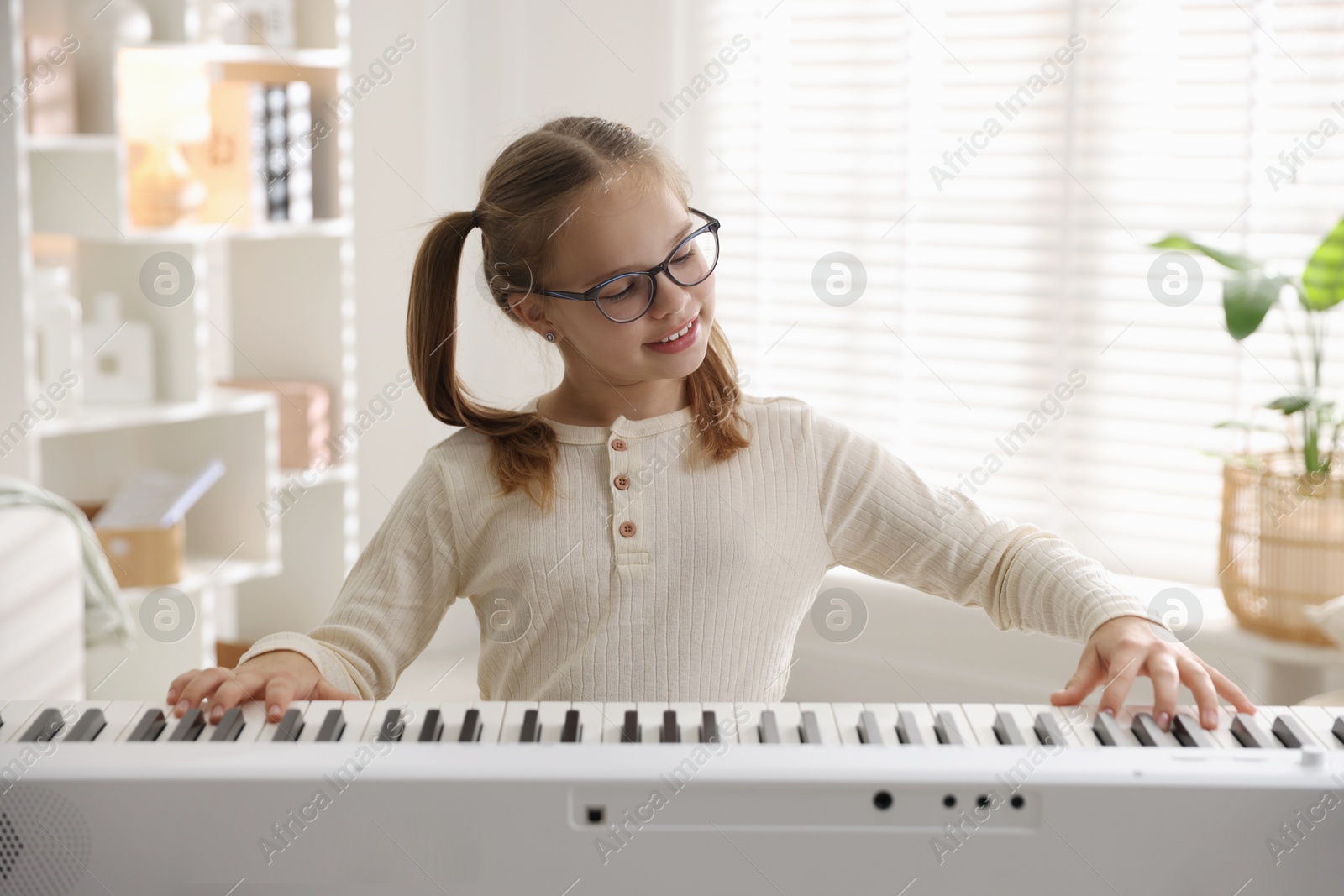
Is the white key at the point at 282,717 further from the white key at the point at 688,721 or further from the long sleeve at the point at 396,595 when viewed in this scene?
the long sleeve at the point at 396,595

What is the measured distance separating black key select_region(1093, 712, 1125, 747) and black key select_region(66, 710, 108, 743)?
51 cm

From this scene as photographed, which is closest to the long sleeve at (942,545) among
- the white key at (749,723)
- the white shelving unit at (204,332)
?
the white key at (749,723)

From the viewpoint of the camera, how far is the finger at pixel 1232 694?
719 millimetres

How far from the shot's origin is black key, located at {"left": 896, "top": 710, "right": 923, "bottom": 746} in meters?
0.63

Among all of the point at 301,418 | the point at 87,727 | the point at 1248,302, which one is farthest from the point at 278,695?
the point at 301,418

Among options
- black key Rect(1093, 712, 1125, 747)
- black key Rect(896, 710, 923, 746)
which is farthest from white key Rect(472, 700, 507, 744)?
black key Rect(1093, 712, 1125, 747)

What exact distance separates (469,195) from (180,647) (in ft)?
4.15

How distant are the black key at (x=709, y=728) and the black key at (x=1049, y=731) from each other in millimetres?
164

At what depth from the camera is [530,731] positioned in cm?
64

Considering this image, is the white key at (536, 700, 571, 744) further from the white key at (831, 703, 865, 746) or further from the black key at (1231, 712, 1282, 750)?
the black key at (1231, 712, 1282, 750)

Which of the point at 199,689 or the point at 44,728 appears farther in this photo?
the point at 199,689

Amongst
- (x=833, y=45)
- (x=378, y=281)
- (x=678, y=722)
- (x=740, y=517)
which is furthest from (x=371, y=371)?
(x=678, y=722)

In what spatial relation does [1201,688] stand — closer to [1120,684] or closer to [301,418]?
[1120,684]

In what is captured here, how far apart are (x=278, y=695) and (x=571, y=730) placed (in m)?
0.22
